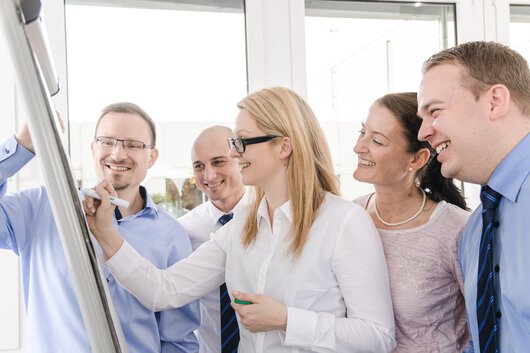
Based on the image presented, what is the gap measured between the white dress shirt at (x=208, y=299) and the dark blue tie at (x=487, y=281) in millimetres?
739

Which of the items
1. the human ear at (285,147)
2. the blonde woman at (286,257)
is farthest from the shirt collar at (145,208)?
the human ear at (285,147)

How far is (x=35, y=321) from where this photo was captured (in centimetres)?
150

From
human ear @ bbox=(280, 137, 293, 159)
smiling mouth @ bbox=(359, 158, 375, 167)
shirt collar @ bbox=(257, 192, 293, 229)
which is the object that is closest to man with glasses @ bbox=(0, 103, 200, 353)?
shirt collar @ bbox=(257, 192, 293, 229)

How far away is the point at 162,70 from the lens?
2.44 m

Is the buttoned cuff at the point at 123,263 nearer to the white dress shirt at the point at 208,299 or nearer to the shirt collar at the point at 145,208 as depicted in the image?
the shirt collar at the point at 145,208

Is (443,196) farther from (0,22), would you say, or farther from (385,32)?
(0,22)

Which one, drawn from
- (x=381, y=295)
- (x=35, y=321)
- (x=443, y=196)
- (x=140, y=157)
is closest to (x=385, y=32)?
(x=443, y=196)

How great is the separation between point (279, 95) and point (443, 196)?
605mm

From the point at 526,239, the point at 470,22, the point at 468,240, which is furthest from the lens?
the point at 470,22

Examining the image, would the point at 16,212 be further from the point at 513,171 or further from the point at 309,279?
the point at 513,171

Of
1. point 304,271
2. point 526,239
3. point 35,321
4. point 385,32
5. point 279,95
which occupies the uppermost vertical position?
point 385,32

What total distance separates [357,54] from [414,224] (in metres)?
1.34

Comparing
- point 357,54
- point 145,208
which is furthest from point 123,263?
point 357,54

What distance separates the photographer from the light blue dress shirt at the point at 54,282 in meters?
1.45
